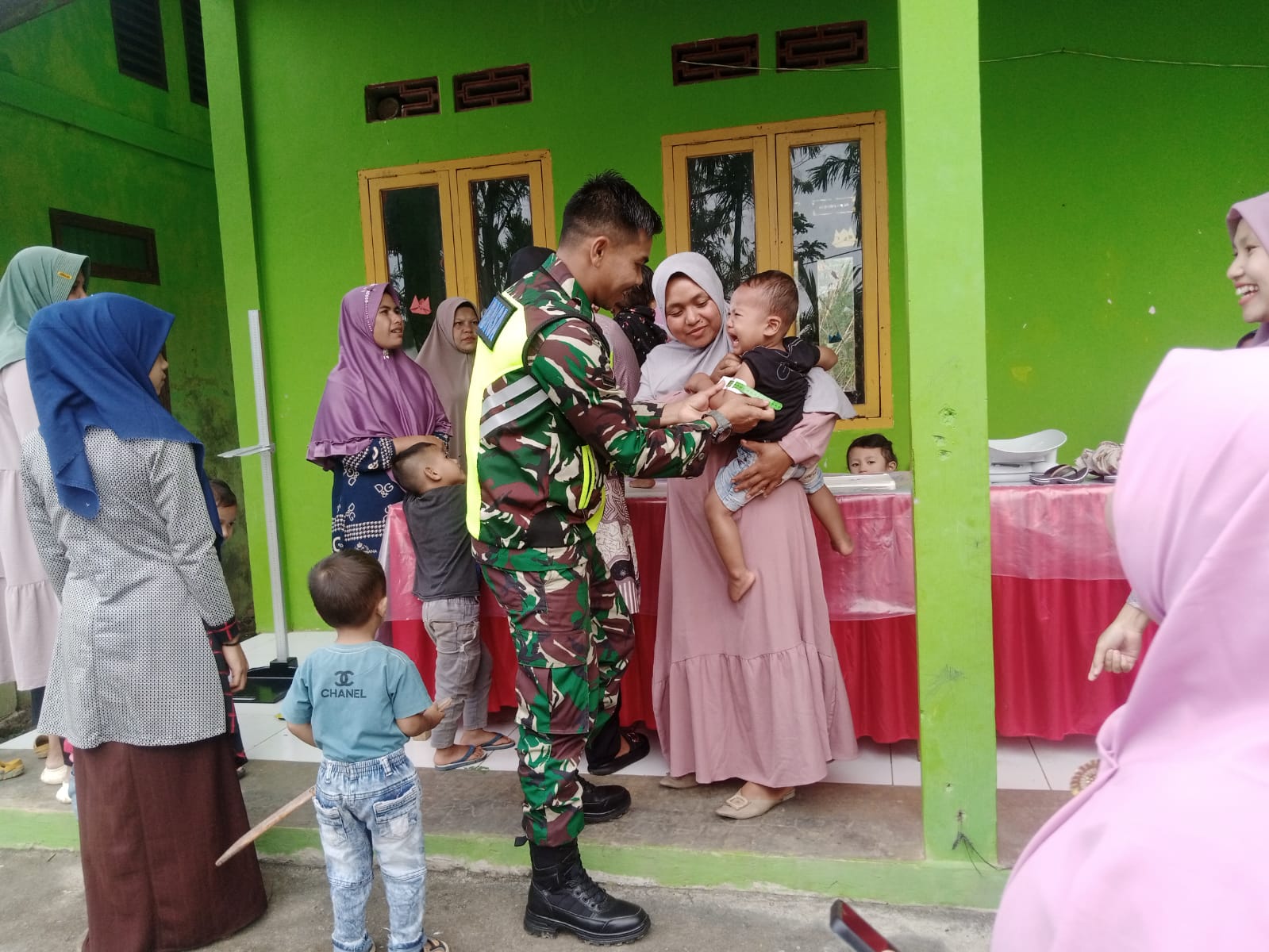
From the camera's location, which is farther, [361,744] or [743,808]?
→ [743,808]

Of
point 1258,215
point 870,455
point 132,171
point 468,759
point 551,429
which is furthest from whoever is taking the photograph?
point 132,171

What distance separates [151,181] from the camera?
6.90 meters

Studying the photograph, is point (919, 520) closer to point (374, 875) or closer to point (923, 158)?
point (923, 158)

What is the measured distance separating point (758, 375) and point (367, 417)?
5.85 feet

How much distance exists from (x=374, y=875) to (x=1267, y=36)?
5308 mm

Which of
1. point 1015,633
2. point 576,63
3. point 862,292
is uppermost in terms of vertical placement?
point 576,63

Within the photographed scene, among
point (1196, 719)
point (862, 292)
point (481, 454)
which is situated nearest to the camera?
point (1196, 719)

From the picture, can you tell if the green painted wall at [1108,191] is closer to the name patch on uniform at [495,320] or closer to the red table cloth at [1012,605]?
the red table cloth at [1012,605]

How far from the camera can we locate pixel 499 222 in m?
5.09

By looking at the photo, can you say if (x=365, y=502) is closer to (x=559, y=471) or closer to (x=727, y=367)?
(x=559, y=471)

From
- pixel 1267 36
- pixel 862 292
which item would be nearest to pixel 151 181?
pixel 862 292

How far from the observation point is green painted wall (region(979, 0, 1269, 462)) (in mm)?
4344

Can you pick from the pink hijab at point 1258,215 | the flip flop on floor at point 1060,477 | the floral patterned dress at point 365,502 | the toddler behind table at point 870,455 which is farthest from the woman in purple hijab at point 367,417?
the pink hijab at point 1258,215

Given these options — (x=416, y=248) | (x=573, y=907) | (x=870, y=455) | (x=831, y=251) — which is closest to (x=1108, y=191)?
(x=831, y=251)
